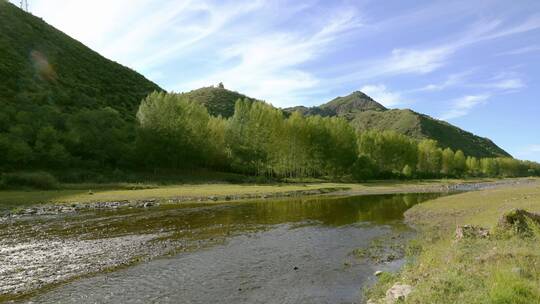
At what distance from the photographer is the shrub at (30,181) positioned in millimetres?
61938

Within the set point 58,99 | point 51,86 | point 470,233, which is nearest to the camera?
point 470,233

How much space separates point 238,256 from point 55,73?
134 metres

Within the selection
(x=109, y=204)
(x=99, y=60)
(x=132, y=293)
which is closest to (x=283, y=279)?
(x=132, y=293)

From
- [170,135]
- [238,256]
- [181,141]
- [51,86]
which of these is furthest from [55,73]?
[238,256]

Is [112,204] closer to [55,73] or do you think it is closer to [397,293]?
[397,293]

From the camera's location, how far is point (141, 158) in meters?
90.6

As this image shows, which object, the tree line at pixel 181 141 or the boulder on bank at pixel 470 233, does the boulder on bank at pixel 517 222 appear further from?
the tree line at pixel 181 141

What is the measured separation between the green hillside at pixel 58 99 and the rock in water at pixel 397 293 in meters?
77.5

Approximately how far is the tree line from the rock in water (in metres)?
78.1

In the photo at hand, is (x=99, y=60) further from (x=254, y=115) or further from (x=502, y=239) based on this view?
(x=502, y=239)

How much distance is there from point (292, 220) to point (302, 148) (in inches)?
2801

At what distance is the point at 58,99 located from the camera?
114812 millimetres

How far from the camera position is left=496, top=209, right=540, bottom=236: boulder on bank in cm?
2006

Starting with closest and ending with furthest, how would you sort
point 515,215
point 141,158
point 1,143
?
point 515,215, point 1,143, point 141,158
